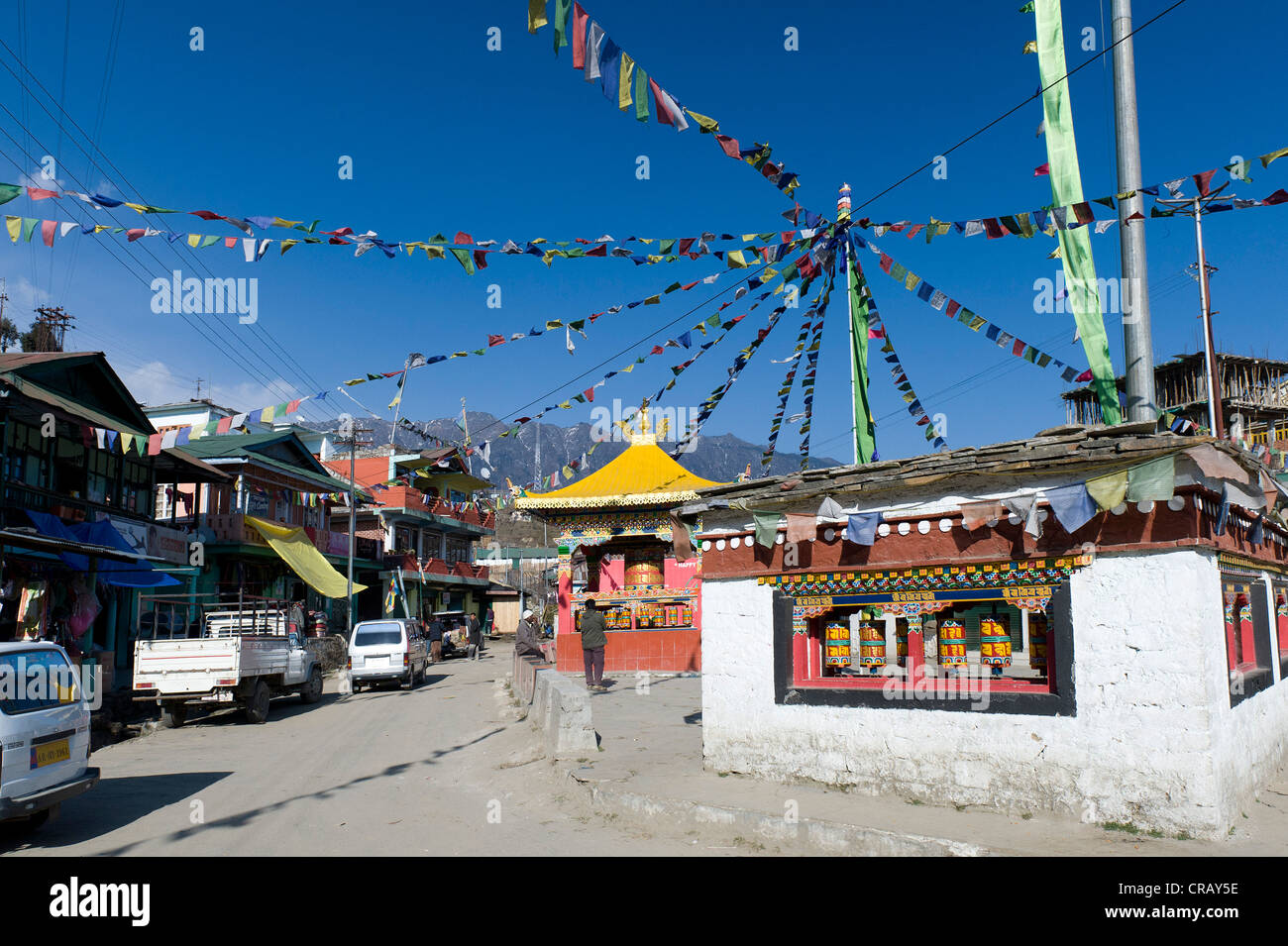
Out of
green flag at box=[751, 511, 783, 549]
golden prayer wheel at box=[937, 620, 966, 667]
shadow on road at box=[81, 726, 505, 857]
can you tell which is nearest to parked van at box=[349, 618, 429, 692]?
shadow on road at box=[81, 726, 505, 857]

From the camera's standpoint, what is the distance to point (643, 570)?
1000 inches

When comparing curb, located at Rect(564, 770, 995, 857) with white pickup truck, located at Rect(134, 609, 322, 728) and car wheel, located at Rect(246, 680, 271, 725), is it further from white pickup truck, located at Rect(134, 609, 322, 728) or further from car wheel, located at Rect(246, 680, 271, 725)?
car wheel, located at Rect(246, 680, 271, 725)

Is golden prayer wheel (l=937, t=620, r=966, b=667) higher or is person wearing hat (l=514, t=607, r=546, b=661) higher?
golden prayer wheel (l=937, t=620, r=966, b=667)

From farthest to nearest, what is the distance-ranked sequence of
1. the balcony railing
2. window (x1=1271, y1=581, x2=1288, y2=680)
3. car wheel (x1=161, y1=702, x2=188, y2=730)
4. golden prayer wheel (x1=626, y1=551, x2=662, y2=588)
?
the balcony railing
golden prayer wheel (x1=626, y1=551, x2=662, y2=588)
car wheel (x1=161, y1=702, x2=188, y2=730)
window (x1=1271, y1=581, x2=1288, y2=680)

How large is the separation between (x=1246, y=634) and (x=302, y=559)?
1071 inches

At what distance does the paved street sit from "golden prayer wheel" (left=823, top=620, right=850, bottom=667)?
2.72 metres

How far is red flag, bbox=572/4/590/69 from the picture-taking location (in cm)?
746

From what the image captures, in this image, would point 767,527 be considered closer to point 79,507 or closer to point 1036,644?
point 1036,644

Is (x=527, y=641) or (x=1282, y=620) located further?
(x=527, y=641)

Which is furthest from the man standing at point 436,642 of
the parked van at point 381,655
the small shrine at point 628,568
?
the small shrine at point 628,568

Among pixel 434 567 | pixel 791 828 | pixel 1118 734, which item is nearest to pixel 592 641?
pixel 791 828

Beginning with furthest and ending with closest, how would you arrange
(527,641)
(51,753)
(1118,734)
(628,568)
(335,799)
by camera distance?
(628,568), (527,641), (335,799), (51,753), (1118,734)
